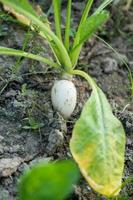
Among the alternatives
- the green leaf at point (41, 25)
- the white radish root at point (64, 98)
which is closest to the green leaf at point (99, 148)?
the white radish root at point (64, 98)

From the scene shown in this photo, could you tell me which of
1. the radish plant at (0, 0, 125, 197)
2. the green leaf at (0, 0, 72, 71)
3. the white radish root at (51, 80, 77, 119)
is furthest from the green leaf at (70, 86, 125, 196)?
the green leaf at (0, 0, 72, 71)

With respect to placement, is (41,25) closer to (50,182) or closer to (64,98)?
(64,98)

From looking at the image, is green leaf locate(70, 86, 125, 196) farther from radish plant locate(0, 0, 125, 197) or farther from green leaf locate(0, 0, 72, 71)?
green leaf locate(0, 0, 72, 71)

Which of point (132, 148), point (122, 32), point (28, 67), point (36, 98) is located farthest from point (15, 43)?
point (132, 148)

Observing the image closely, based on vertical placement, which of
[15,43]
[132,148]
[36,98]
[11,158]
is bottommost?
[132,148]

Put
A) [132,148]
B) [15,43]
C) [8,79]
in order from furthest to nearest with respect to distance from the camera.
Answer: [15,43] < [8,79] < [132,148]

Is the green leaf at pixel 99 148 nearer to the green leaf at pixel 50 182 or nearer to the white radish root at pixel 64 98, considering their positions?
the white radish root at pixel 64 98

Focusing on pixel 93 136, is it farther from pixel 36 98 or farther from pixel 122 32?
pixel 122 32
